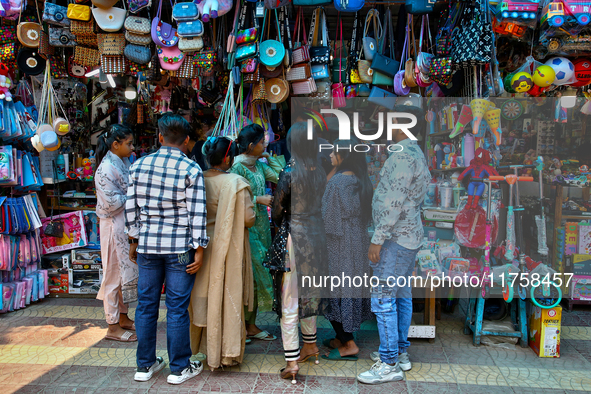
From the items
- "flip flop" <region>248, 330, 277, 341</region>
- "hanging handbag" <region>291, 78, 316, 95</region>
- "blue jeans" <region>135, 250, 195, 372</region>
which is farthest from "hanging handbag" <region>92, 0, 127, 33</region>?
"flip flop" <region>248, 330, 277, 341</region>

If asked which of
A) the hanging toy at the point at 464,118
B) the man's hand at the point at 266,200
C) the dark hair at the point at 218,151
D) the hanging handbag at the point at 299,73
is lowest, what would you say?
the man's hand at the point at 266,200

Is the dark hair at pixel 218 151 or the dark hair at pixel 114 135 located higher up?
the dark hair at pixel 114 135

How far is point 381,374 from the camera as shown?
2959 mm

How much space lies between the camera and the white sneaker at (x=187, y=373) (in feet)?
9.54

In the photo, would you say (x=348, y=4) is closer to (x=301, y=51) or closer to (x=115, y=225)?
(x=301, y=51)

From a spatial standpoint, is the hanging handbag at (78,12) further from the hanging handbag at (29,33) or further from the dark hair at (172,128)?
the dark hair at (172,128)

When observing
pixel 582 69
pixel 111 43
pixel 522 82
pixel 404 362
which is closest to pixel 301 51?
pixel 111 43

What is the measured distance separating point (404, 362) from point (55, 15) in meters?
4.06

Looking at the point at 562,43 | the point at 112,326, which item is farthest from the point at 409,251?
the point at 112,326

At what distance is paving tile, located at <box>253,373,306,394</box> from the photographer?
9.41 feet

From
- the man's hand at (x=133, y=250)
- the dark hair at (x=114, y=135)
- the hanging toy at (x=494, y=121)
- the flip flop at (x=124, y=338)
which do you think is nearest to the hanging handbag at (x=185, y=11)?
the dark hair at (x=114, y=135)

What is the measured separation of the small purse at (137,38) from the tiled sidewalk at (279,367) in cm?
255

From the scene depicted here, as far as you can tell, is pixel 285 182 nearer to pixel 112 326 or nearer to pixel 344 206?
pixel 344 206

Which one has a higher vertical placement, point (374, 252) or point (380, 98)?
point (380, 98)
